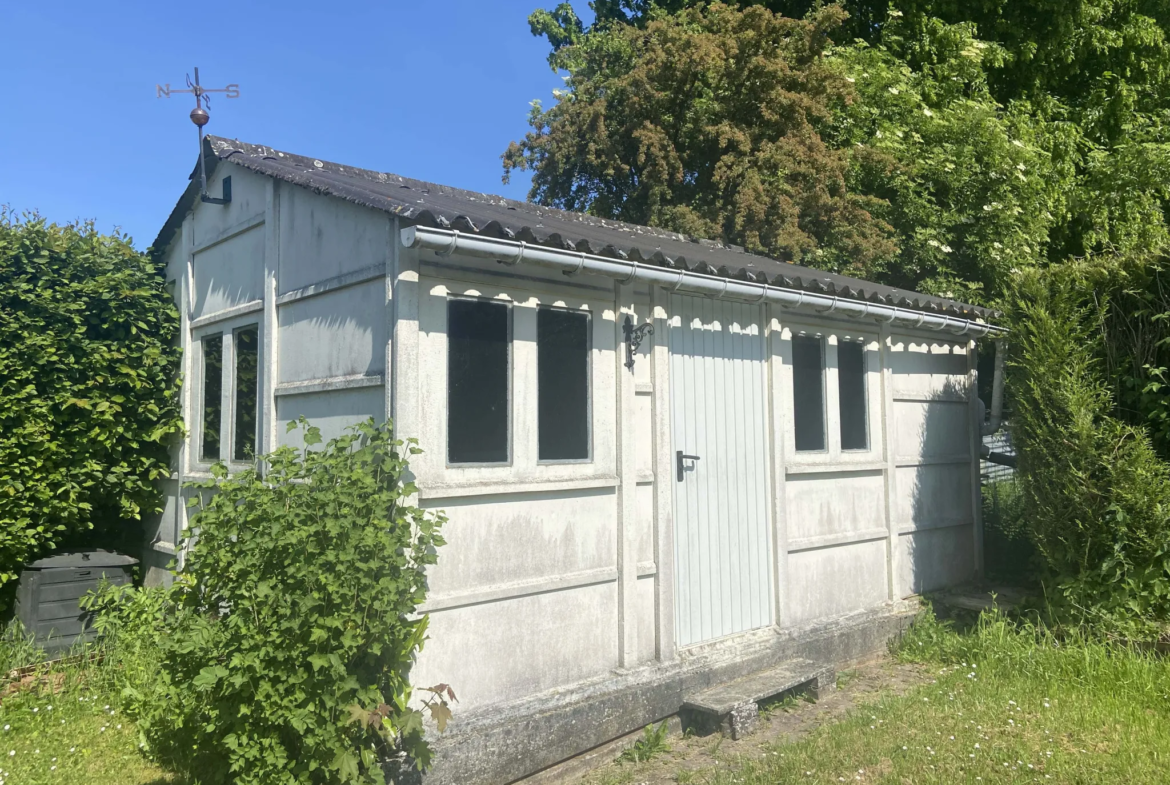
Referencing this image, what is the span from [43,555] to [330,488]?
A: 15.2ft

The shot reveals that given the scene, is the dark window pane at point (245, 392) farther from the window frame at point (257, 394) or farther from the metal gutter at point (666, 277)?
the metal gutter at point (666, 277)

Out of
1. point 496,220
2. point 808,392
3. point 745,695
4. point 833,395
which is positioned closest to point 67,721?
point 496,220

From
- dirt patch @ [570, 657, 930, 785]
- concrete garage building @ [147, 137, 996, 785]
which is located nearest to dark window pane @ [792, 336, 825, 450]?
concrete garage building @ [147, 137, 996, 785]

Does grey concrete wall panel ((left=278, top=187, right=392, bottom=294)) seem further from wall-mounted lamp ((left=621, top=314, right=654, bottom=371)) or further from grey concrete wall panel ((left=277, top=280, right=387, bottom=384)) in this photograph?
wall-mounted lamp ((left=621, top=314, right=654, bottom=371))

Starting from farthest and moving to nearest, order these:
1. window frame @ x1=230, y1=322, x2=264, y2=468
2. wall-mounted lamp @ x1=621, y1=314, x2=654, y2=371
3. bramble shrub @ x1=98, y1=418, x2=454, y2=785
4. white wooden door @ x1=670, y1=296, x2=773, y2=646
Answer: white wooden door @ x1=670, y1=296, x2=773, y2=646
window frame @ x1=230, y1=322, x2=264, y2=468
wall-mounted lamp @ x1=621, y1=314, x2=654, y2=371
bramble shrub @ x1=98, y1=418, x2=454, y2=785

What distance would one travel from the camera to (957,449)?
849cm

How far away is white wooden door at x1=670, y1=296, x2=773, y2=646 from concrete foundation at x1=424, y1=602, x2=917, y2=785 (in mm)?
212

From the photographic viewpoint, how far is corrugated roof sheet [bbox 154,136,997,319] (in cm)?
455

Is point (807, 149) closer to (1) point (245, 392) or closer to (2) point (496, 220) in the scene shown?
(1) point (245, 392)

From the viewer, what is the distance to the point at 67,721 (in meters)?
5.45

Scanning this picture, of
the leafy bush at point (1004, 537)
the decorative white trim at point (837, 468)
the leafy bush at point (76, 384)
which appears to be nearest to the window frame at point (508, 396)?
the decorative white trim at point (837, 468)

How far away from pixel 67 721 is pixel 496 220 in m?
4.28

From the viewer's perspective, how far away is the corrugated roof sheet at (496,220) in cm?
455

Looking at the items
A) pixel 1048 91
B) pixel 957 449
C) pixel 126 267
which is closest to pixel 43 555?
pixel 126 267
